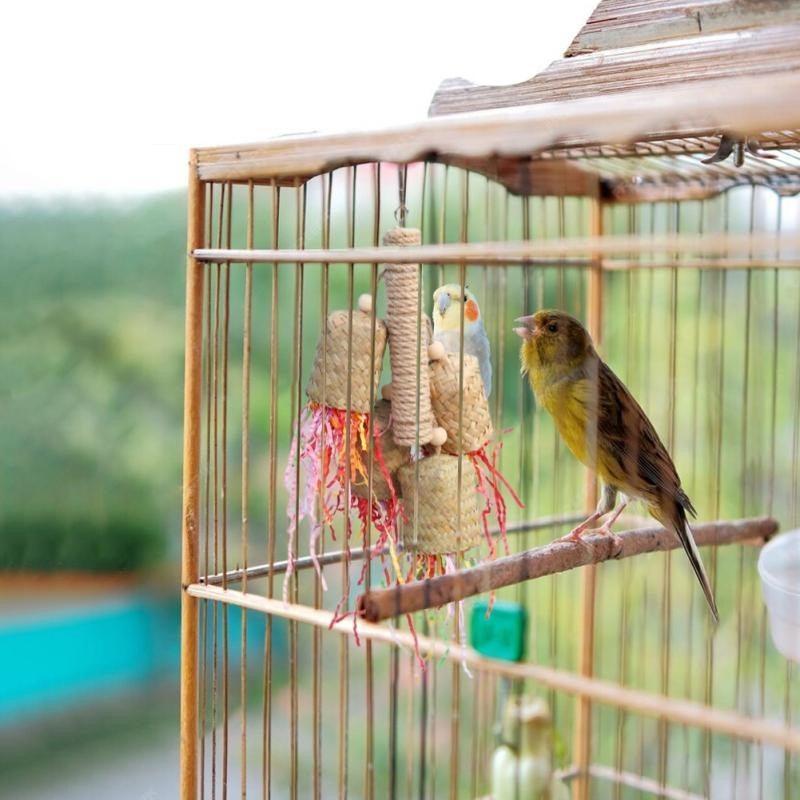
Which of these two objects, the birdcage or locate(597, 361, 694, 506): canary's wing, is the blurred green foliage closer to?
the birdcage

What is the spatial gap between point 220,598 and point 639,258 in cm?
106

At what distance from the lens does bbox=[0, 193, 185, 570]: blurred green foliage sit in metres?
2.47

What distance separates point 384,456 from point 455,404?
0.11 metres

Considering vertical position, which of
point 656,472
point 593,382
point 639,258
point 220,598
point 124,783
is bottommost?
point 124,783

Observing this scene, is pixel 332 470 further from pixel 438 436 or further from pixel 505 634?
pixel 505 634

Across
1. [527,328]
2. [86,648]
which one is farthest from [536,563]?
[86,648]

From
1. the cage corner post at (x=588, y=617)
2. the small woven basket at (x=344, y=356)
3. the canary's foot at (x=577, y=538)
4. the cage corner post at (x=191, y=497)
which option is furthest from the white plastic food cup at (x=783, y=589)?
the cage corner post at (x=191, y=497)

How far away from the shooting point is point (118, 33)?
8.19 feet

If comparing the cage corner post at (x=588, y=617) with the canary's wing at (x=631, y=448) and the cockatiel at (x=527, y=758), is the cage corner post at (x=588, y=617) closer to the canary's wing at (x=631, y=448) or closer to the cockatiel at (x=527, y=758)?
the cockatiel at (x=527, y=758)

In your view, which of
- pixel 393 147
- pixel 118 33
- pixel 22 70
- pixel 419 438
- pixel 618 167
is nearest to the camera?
pixel 393 147

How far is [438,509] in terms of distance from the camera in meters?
1.37

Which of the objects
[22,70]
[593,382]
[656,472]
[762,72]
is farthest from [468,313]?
[22,70]

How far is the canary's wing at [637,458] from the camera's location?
1.46 metres

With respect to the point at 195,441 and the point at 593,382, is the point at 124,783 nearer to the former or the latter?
the point at 195,441
